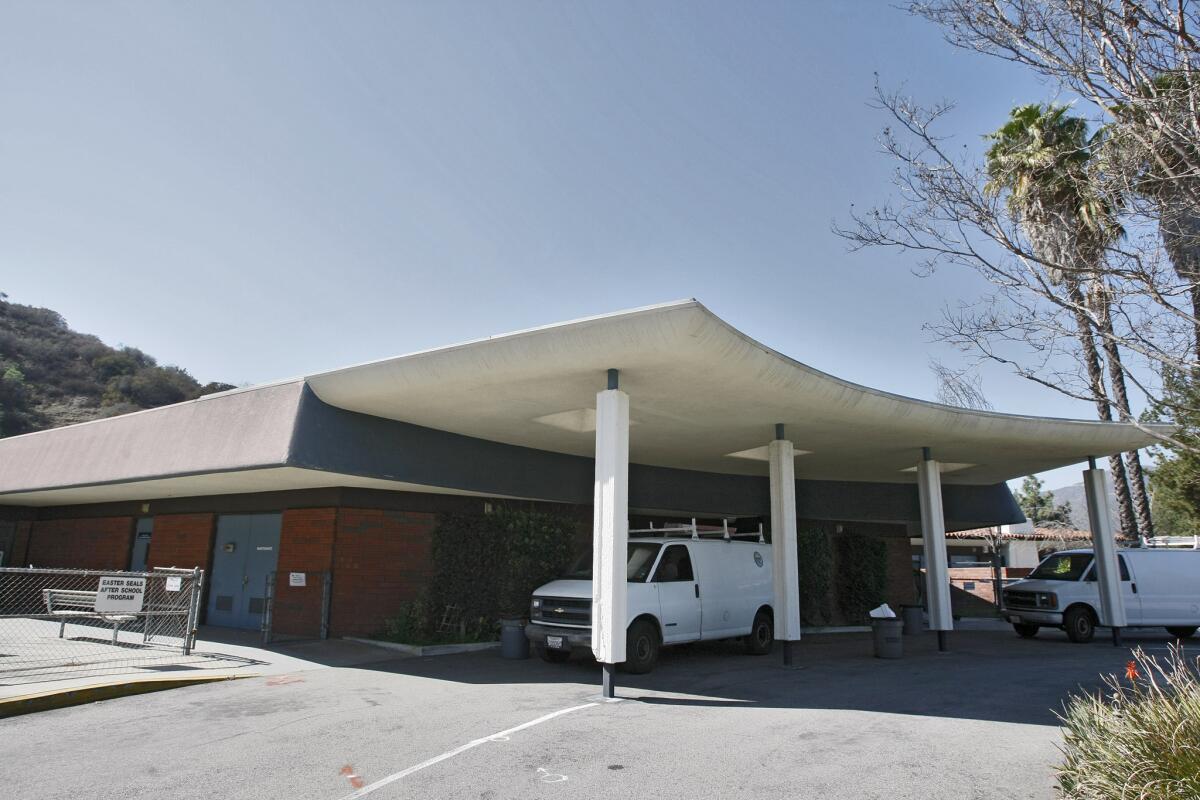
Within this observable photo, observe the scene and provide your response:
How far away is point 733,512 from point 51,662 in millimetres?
14466

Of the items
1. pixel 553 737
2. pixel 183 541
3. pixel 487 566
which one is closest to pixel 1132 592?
pixel 487 566

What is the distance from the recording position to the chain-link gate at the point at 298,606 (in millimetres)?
13844

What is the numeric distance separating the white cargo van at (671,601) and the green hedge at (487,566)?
2.49 m

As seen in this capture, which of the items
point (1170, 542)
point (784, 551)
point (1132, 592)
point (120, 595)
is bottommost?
point (120, 595)

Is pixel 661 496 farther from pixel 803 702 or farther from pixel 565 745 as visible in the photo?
pixel 565 745

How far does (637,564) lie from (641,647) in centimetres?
124

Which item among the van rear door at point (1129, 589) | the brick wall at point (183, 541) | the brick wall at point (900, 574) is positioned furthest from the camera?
the brick wall at point (900, 574)

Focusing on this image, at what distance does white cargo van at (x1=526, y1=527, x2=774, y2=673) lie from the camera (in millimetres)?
10859

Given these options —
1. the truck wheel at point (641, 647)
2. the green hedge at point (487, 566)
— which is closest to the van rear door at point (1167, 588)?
the truck wheel at point (641, 647)

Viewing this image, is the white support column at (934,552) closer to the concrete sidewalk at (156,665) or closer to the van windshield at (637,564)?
the van windshield at (637,564)

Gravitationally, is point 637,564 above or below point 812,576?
above

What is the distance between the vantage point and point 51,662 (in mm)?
10984

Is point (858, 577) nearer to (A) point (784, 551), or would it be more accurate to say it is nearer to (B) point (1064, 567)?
(B) point (1064, 567)

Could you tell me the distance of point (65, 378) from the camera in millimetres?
53406
